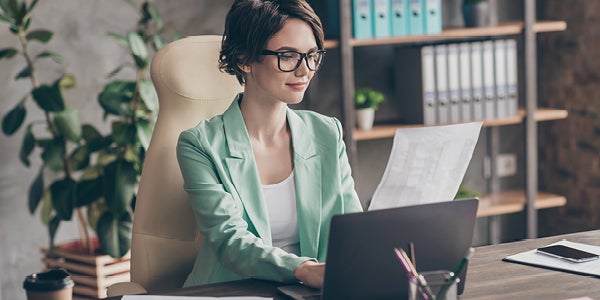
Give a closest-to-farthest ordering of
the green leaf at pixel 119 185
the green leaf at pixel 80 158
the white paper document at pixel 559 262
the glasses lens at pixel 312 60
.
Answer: the white paper document at pixel 559 262, the glasses lens at pixel 312 60, the green leaf at pixel 119 185, the green leaf at pixel 80 158

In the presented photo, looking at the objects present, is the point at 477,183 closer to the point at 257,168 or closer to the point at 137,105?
the point at 137,105

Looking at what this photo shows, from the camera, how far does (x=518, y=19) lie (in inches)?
161

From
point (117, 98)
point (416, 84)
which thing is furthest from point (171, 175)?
point (416, 84)

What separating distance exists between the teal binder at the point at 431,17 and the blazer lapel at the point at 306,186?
158 centimetres

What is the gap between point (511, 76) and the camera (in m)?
3.74

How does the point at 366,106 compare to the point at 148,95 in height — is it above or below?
below

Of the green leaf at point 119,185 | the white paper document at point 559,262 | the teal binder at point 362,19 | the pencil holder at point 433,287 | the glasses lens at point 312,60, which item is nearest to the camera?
the pencil holder at point 433,287

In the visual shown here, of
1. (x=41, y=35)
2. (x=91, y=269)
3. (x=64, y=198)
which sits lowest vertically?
(x=91, y=269)

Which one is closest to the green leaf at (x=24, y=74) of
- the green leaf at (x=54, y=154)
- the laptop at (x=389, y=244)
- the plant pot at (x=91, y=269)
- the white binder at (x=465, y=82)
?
the green leaf at (x=54, y=154)

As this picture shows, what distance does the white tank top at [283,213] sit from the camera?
2.02 meters

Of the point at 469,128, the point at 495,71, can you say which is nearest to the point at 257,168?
the point at 469,128

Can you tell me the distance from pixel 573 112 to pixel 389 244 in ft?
9.32

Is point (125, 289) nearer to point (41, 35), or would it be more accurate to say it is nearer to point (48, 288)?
point (48, 288)

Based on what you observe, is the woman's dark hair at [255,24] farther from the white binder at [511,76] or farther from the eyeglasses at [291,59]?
the white binder at [511,76]
